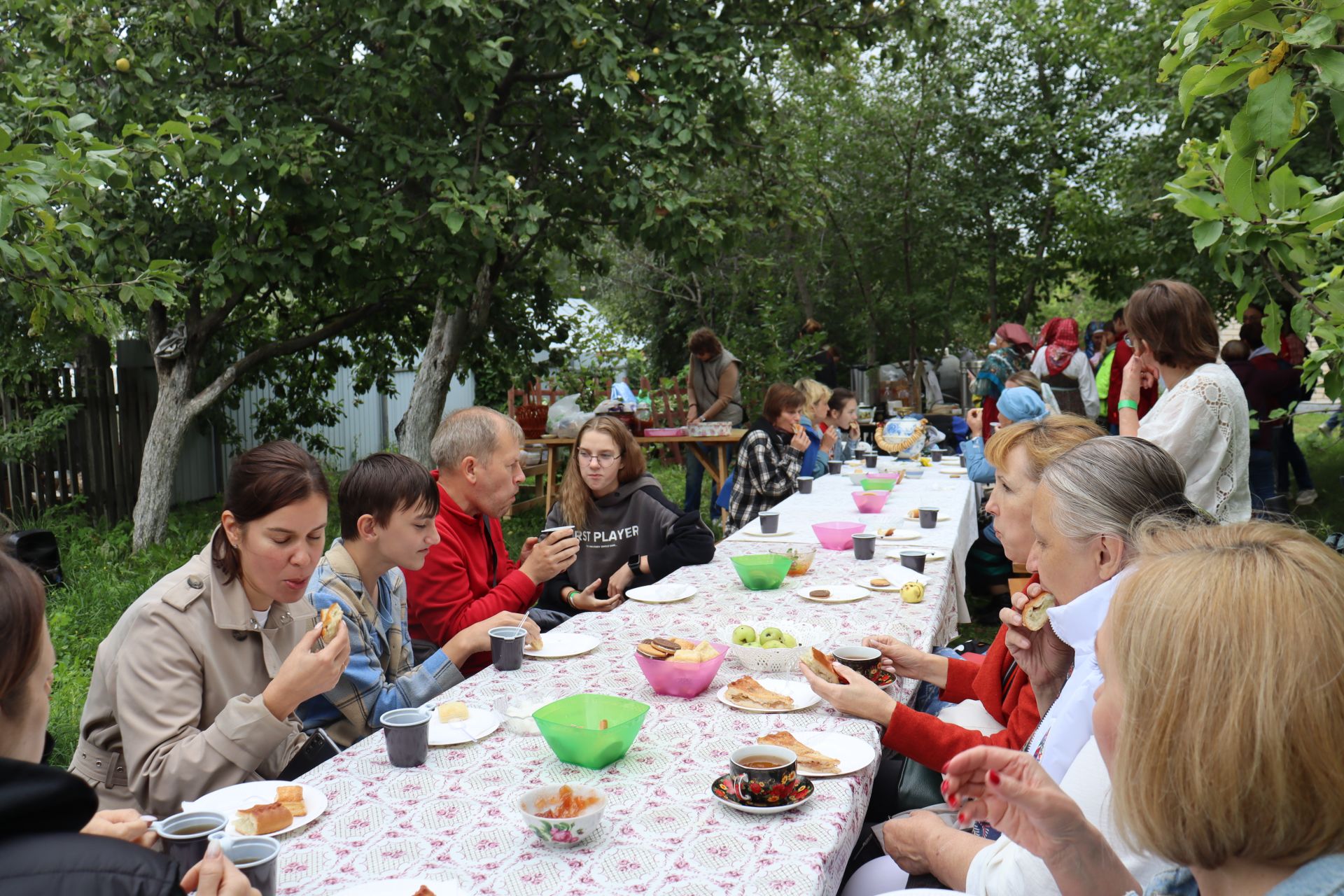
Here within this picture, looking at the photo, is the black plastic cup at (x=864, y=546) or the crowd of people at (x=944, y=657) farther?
the black plastic cup at (x=864, y=546)

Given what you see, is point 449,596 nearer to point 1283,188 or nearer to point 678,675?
point 678,675

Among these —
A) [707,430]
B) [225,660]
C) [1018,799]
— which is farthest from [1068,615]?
[707,430]

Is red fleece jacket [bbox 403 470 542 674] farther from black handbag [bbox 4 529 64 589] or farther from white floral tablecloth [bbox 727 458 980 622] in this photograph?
black handbag [bbox 4 529 64 589]

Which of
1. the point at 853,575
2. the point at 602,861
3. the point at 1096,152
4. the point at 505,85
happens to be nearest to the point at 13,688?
the point at 602,861

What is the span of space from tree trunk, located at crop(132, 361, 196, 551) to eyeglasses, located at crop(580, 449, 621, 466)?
5341 mm

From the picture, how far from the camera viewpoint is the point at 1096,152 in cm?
1667

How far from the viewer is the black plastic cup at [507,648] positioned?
2834mm

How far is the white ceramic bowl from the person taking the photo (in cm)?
175

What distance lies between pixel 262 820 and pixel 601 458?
2945mm

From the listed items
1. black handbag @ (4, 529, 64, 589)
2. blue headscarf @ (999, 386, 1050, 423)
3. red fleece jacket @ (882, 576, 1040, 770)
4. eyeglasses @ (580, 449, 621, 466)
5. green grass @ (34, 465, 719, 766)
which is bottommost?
green grass @ (34, 465, 719, 766)

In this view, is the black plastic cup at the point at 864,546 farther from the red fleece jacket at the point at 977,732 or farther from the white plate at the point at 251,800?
the white plate at the point at 251,800

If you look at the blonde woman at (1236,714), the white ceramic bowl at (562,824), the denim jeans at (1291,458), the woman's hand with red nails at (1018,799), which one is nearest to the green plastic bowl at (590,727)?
the white ceramic bowl at (562,824)

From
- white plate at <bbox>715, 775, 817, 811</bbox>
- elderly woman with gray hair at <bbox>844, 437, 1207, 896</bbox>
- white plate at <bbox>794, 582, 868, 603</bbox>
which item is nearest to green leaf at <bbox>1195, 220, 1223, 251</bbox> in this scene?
elderly woman with gray hair at <bbox>844, 437, 1207, 896</bbox>

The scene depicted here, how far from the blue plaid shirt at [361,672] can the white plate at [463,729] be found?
323 millimetres
